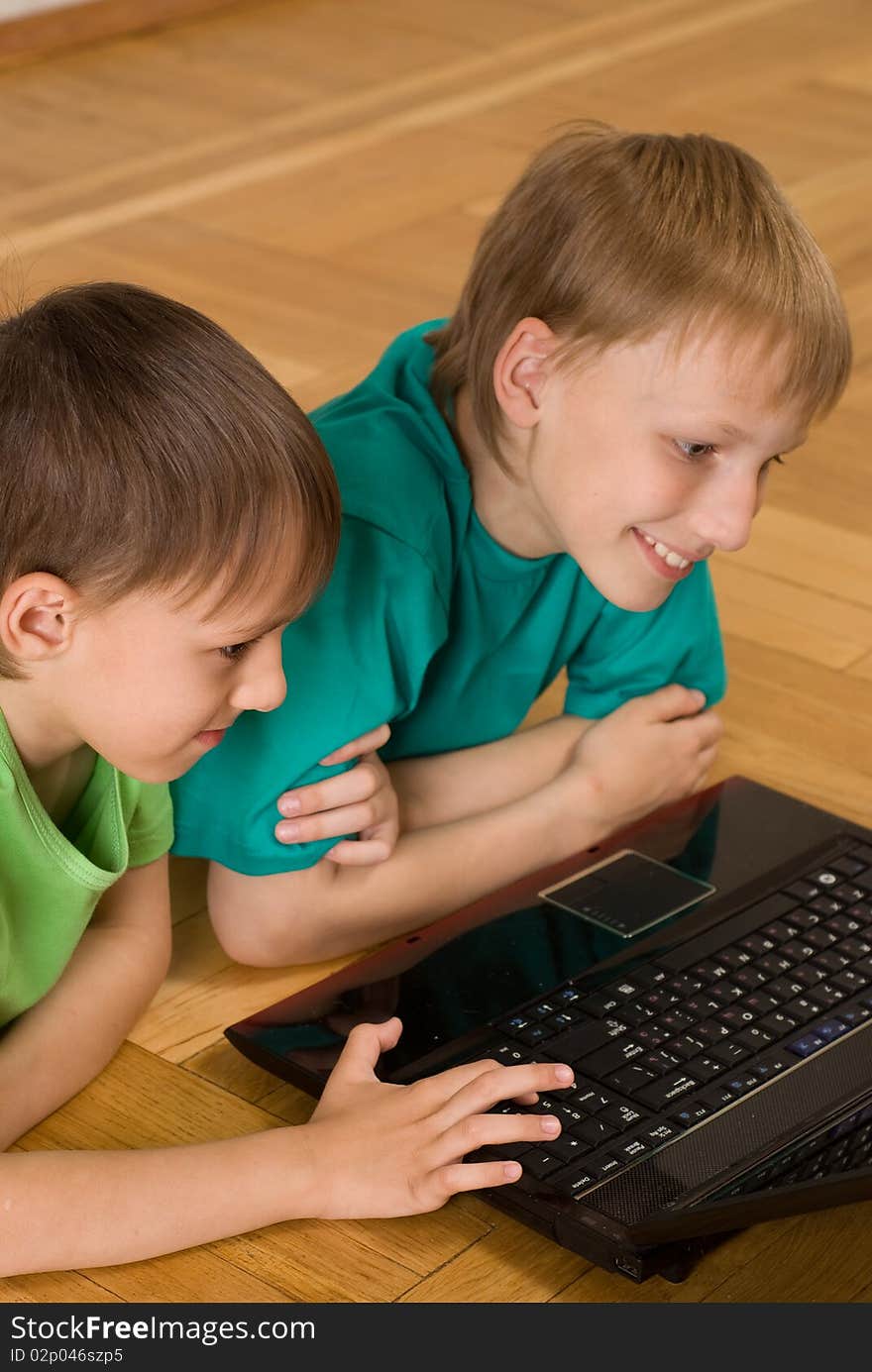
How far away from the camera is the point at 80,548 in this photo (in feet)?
2.50

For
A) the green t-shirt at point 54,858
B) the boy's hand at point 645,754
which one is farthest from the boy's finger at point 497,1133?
the boy's hand at point 645,754

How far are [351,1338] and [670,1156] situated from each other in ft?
0.48

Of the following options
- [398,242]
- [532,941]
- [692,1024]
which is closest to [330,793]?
[532,941]

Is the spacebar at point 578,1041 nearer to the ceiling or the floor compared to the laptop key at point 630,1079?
nearer to the floor

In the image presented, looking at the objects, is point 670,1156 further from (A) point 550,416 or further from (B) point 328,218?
(B) point 328,218

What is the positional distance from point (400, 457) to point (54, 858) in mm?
296

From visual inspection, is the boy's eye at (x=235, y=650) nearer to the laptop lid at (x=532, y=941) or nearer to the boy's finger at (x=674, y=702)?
the laptop lid at (x=532, y=941)

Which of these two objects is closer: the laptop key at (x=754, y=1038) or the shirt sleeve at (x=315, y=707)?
the laptop key at (x=754, y=1038)

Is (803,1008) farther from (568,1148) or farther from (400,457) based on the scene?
(400,457)

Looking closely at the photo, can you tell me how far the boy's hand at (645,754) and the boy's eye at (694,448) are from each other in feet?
0.70

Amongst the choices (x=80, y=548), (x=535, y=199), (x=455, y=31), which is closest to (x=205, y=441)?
(x=80, y=548)

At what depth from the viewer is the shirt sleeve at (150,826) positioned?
95 cm

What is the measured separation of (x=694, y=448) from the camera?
97cm

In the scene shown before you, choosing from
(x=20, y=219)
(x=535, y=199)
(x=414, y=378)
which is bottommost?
(x=20, y=219)
